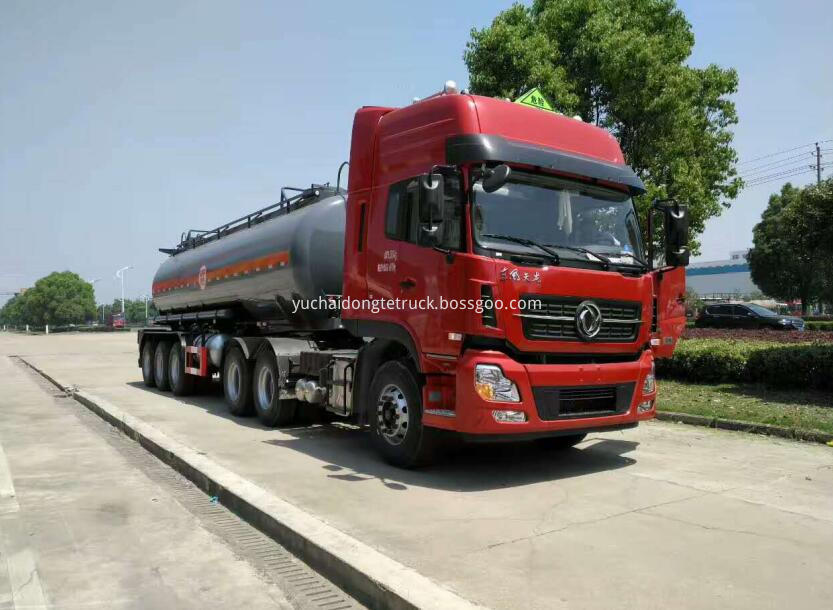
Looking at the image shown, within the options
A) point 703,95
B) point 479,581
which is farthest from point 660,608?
point 703,95

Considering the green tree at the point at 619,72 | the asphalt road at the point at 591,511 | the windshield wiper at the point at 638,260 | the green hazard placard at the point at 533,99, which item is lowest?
the asphalt road at the point at 591,511

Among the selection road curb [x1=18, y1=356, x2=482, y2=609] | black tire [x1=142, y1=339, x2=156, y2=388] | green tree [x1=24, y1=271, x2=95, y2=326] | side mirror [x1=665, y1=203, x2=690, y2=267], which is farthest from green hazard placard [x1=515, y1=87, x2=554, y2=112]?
green tree [x1=24, y1=271, x2=95, y2=326]

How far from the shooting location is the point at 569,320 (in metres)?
6.16

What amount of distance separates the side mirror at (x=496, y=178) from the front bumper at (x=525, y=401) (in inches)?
57.5

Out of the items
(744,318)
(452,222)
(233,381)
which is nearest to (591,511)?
(452,222)

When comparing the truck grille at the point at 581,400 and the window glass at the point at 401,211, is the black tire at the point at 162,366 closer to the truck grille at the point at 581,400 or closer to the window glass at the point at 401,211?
the window glass at the point at 401,211

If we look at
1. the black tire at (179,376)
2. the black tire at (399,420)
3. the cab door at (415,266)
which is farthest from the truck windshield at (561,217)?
the black tire at (179,376)

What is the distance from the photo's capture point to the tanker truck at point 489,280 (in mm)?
5883

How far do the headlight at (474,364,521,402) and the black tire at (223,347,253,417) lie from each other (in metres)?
5.42

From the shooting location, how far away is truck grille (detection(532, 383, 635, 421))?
19.7 feet

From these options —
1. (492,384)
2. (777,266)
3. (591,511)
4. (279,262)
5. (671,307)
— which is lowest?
(591,511)

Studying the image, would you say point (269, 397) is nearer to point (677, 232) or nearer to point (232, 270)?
point (232, 270)

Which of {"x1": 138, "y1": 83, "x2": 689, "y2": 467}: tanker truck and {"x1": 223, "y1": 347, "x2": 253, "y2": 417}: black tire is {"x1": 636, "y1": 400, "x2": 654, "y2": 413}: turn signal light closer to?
{"x1": 138, "y1": 83, "x2": 689, "y2": 467}: tanker truck

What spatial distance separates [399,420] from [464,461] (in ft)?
3.27
